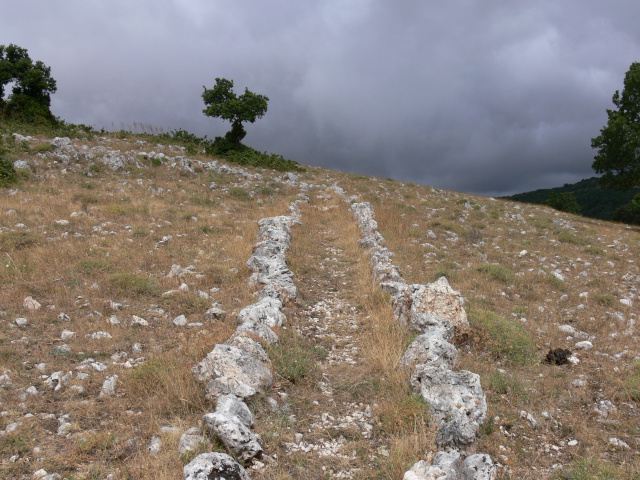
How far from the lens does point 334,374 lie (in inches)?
229

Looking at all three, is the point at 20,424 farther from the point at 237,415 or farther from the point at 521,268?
the point at 521,268

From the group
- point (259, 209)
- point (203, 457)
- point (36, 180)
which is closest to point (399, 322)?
point (203, 457)

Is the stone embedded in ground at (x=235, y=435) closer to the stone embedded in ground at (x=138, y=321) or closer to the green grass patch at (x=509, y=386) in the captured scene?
the stone embedded in ground at (x=138, y=321)

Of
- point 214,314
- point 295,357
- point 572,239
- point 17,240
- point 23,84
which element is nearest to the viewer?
point 295,357

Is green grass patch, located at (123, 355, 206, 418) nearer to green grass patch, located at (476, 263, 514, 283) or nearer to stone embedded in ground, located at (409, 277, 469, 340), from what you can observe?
stone embedded in ground, located at (409, 277, 469, 340)

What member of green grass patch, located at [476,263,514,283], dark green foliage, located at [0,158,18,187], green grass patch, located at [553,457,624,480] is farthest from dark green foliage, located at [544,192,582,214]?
dark green foliage, located at [0,158,18,187]

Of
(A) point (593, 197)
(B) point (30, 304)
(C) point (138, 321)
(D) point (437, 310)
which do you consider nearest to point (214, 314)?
(C) point (138, 321)

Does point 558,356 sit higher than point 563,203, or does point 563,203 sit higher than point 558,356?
point 563,203

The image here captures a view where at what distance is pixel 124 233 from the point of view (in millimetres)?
11344

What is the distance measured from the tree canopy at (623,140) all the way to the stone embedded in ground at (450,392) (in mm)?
30425

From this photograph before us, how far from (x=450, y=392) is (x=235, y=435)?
2.70 m

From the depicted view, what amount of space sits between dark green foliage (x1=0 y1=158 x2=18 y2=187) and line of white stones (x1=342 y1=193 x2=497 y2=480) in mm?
15044

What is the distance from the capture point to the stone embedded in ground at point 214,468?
341 cm

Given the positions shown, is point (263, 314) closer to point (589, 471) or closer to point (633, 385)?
point (589, 471)
